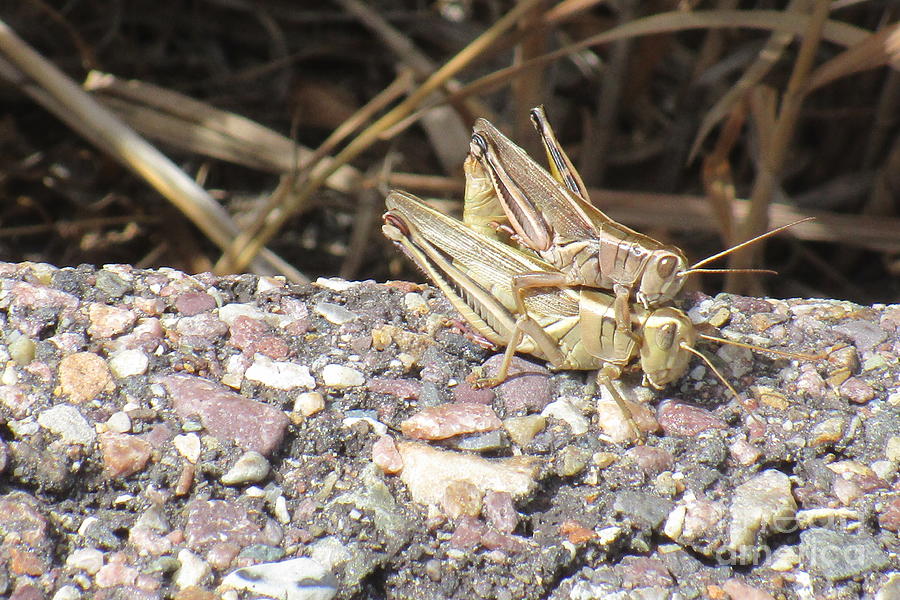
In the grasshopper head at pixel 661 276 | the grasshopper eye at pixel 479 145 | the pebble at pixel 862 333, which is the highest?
the grasshopper eye at pixel 479 145

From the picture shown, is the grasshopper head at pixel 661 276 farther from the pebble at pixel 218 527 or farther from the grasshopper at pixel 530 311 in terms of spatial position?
the pebble at pixel 218 527

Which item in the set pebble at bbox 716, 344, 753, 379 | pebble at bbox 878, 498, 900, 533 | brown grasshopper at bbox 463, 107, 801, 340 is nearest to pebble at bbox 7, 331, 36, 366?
brown grasshopper at bbox 463, 107, 801, 340

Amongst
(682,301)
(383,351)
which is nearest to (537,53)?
(682,301)

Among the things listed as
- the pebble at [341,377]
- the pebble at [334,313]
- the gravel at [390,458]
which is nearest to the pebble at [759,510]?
the gravel at [390,458]

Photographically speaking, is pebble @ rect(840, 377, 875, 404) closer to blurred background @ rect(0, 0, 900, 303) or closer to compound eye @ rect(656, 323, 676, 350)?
compound eye @ rect(656, 323, 676, 350)

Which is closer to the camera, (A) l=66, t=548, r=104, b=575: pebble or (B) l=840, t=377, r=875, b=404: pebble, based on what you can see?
(A) l=66, t=548, r=104, b=575: pebble

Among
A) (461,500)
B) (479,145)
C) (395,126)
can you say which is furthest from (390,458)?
(395,126)
